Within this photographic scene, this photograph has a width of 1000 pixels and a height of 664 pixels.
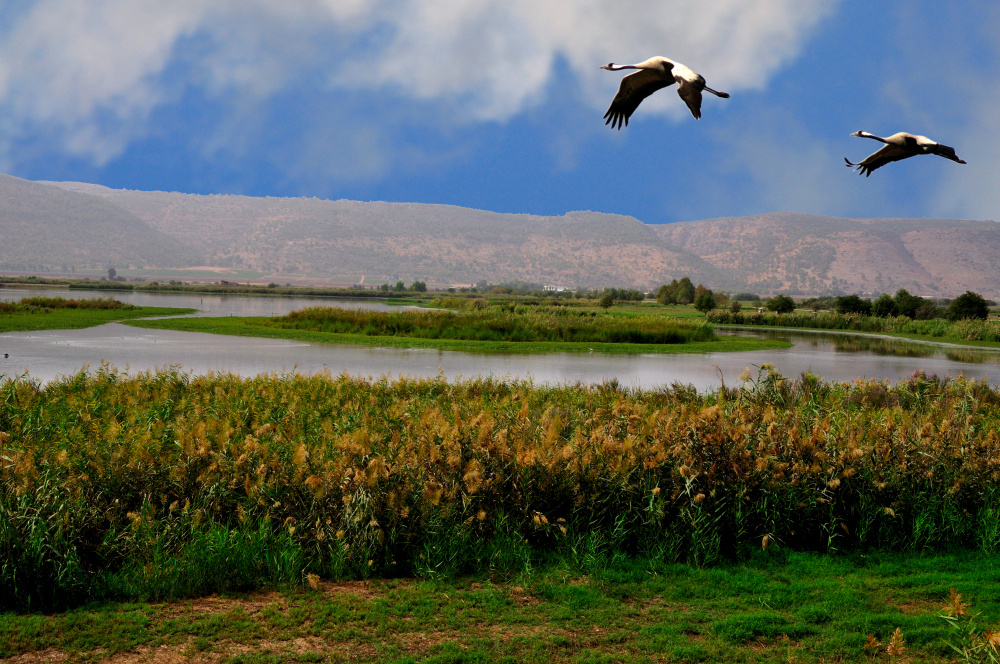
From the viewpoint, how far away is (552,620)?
18.1 feet

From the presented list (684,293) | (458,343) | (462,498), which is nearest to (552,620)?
(462,498)

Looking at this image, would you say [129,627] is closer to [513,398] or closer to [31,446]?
[31,446]

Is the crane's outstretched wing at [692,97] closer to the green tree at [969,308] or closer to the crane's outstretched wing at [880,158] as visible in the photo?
the crane's outstretched wing at [880,158]

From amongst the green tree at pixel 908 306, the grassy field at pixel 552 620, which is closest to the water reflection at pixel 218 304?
the green tree at pixel 908 306

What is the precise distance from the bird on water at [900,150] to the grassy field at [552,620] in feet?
11.7

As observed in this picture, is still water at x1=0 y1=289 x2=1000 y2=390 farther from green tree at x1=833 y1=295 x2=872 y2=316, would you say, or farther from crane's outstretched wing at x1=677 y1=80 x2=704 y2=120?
green tree at x1=833 y1=295 x2=872 y2=316

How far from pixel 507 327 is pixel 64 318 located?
86.3 feet

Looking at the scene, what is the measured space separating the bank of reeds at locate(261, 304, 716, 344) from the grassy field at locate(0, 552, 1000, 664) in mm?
29596

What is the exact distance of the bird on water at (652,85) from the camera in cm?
540

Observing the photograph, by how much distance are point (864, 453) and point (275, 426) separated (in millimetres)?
6846

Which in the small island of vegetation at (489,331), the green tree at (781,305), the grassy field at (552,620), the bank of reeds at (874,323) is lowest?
the grassy field at (552,620)

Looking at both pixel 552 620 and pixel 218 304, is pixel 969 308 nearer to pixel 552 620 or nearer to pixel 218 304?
pixel 552 620

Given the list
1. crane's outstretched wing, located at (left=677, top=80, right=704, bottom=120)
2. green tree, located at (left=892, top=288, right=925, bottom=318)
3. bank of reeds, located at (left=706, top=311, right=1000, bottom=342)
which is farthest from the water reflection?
crane's outstretched wing, located at (left=677, top=80, right=704, bottom=120)

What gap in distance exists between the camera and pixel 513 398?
9672 millimetres
